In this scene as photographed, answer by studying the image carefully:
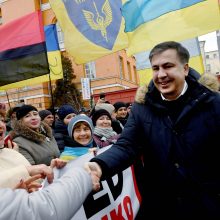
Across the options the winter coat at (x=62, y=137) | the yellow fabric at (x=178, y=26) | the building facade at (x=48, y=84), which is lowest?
the winter coat at (x=62, y=137)

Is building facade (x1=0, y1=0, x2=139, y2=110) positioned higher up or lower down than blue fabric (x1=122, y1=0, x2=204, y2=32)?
higher up

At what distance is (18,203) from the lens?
1437 millimetres

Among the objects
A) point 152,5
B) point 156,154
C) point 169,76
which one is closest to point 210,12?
point 152,5

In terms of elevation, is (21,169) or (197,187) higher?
(21,169)

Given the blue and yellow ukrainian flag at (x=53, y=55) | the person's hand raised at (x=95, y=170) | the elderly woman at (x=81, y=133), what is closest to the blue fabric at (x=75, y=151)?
the elderly woman at (x=81, y=133)

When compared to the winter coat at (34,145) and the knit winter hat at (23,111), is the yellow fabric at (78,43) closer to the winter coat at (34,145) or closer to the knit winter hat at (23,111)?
the knit winter hat at (23,111)

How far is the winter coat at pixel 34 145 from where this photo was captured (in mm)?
3738

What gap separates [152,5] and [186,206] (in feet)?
11.9

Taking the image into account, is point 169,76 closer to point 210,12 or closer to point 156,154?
point 156,154

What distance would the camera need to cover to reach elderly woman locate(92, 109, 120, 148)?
184 inches

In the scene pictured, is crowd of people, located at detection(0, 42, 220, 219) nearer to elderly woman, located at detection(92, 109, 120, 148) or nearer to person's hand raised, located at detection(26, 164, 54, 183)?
person's hand raised, located at detection(26, 164, 54, 183)

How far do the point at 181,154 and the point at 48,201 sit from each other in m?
1.13

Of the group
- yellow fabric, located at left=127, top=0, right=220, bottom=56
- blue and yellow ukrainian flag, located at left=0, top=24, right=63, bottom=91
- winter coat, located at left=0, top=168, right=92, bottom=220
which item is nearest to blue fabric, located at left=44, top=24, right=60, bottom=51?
blue and yellow ukrainian flag, located at left=0, top=24, right=63, bottom=91

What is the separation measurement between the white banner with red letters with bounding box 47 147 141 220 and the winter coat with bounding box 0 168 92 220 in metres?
1.04
